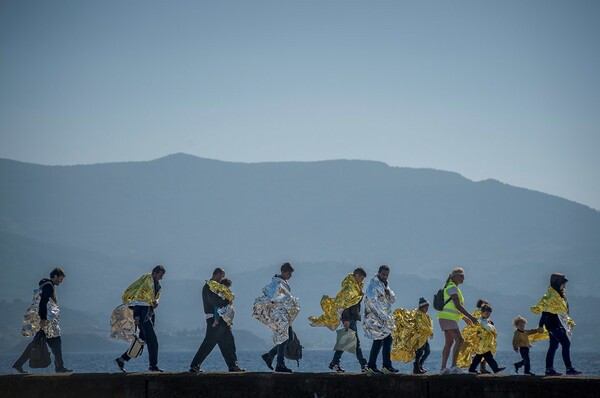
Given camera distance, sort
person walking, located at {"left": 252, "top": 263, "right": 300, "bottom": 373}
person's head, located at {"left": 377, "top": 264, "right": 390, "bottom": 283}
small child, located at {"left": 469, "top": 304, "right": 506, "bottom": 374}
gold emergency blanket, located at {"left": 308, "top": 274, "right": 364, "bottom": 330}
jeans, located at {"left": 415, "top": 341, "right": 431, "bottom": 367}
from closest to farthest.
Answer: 1. small child, located at {"left": 469, "top": 304, "right": 506, "bottom": 374}
2. person's head, located at {"left": 377, "top": 264, "right": 390, "bottom": 283}
3. person walking, located at {"left": 252, "top": 263, "right": 300, "bottom": 373}
4. jeans, located at {"left": 415, "top": 341, "right": 431, "bottom": 367}
5. gold emergency blanket, located at {"left": 308, "top": 274, "right": 364, "bottom": 330}

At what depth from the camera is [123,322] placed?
19.1 m

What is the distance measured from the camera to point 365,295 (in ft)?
64.4

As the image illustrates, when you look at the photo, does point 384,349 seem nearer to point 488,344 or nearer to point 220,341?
point 488,344

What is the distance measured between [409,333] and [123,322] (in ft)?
17.1

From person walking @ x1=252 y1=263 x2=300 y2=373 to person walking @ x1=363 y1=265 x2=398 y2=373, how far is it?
1.36 m

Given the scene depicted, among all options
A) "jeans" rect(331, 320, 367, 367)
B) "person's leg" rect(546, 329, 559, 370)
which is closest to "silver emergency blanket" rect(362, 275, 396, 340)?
"jeans" rect(331, 320, 367, 367)

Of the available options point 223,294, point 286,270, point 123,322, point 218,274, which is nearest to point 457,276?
point 286,270

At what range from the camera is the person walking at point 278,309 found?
19422 millimetres

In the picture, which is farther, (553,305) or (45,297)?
(45,297)

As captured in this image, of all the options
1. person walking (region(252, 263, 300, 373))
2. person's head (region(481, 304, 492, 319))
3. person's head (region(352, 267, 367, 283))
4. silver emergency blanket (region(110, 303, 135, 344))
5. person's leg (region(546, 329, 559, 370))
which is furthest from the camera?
person's head (region(352, 267, 367, 283))

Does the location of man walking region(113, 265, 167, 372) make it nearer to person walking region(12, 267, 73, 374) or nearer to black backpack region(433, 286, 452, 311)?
person walking region(12, 267, 73, 374)

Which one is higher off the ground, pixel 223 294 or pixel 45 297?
pixel 223 294

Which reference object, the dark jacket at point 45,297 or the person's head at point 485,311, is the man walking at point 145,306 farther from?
the person's head at point 485,311

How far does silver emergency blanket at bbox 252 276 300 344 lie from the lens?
1944cm
